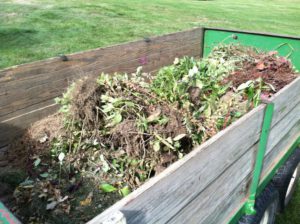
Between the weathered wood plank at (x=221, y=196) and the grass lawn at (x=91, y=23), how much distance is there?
1209mm

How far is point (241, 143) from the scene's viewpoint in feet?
4.99

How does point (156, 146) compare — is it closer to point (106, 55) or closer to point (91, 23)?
point (106, 55)

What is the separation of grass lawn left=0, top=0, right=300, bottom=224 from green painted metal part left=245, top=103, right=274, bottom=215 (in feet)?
3.22

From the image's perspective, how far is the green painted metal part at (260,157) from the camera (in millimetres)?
1693

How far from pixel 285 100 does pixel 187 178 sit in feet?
3.20

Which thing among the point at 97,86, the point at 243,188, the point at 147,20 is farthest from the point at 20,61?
the point at 147,20

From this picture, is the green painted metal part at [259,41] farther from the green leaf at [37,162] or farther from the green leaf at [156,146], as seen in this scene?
the green leaf at [37,162]

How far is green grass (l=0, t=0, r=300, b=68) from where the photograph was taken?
6055mm

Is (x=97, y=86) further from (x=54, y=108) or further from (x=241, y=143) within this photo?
(x=241, y=143)

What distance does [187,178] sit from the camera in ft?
3.91

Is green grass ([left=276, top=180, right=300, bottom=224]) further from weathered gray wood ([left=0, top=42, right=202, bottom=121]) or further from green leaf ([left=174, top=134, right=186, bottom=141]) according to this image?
weathered gray wood ([left=0, top=42, right=202, bottom=121])

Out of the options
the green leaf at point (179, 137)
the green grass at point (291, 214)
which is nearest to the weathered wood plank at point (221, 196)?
the green leaf at point (179, 137)

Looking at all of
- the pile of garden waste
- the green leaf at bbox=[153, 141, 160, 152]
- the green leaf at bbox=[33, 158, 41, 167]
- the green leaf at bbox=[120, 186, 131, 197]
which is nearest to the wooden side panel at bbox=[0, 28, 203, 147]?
the pile of garden waste

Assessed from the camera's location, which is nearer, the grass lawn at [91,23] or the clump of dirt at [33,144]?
the clump of dirt at [33,144]
